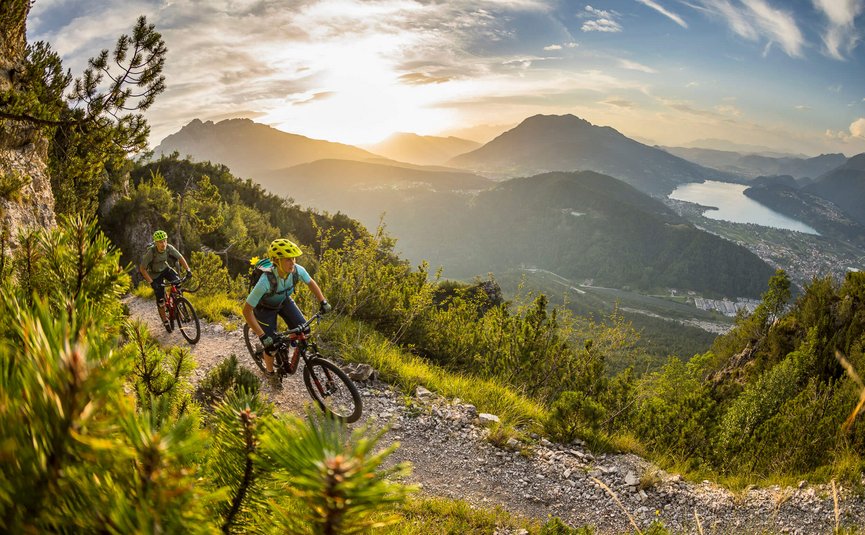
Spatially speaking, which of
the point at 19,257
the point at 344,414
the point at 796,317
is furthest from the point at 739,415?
Result: the point at 19,257

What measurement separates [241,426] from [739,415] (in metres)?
10.0

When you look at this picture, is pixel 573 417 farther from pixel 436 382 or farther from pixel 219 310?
pixel 219 310

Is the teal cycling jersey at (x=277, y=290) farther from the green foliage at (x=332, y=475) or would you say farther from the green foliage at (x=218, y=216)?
the green foliage at (x=332, y=475)

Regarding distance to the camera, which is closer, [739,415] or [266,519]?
[266,519]

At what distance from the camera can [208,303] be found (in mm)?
12141

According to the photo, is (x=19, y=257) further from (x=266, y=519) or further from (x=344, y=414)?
(x=344, y=414)

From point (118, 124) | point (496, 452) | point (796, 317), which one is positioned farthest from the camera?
point (796, 317)

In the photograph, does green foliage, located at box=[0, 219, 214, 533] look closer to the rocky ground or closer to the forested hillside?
the forested hillside

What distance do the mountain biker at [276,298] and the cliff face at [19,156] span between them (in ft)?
10.6

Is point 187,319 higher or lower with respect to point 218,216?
lower

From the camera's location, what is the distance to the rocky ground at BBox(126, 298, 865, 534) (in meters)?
6.03

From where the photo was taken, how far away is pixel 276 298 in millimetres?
6824

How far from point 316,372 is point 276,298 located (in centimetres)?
143

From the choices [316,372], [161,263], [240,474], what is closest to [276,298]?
[316,372]
